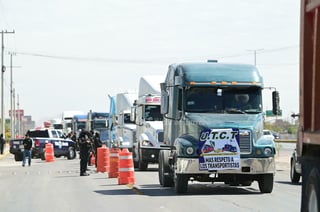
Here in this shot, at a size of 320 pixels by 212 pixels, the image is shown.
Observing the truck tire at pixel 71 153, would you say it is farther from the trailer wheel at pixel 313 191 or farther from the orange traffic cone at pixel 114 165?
the trailer wheel at pixel 313 191

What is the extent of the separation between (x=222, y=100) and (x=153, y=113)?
11619 millimetres

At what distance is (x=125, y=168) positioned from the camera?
23.5m

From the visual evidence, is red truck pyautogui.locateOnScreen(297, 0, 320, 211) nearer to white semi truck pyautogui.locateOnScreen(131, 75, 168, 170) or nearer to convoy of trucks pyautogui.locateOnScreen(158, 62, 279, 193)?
convoy of trucks pyautogui.locateOnScreen(158, 62, 279, 193)

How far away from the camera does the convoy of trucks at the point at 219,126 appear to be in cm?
1944

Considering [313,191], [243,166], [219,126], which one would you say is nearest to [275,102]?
[219,126]

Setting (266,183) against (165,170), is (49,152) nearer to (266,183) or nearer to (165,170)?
(165,170)

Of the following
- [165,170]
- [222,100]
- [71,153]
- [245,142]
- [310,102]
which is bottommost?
[71,153]

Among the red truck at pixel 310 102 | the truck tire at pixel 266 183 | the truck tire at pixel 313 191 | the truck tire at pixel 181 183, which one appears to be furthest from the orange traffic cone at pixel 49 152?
the truck tire at pixel 313 191

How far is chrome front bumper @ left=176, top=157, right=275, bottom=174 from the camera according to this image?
19344 millimetres

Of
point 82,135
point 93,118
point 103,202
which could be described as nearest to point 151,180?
point 82,135

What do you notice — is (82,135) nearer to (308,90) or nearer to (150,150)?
(150,150)

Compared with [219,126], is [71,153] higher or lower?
lower

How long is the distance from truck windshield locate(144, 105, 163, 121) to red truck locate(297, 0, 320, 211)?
20.5 meters

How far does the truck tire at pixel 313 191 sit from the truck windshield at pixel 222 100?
30.7 feet
